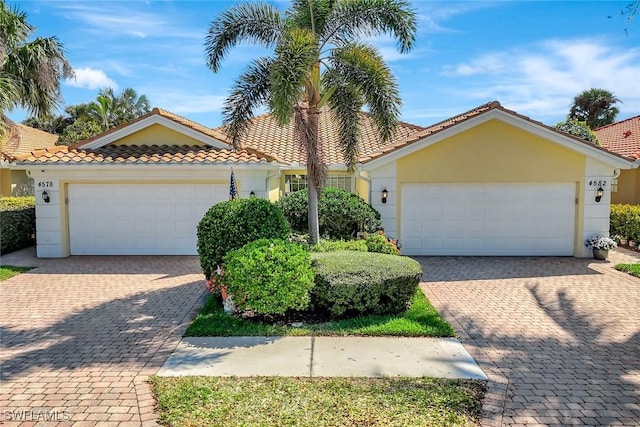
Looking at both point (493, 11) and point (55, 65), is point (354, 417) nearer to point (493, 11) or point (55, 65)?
point (493, 11)

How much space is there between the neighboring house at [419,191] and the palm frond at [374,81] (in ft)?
12.2

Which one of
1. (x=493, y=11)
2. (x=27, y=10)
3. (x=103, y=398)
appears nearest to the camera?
(x=103, y=398)

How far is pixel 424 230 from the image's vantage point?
14.2 meters

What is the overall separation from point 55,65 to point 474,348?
14492mm

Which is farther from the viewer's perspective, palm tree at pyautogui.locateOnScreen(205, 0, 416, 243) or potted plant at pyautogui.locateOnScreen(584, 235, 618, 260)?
potted plant at pyautogui.locateOnScreen(584, 235, 618, 260)

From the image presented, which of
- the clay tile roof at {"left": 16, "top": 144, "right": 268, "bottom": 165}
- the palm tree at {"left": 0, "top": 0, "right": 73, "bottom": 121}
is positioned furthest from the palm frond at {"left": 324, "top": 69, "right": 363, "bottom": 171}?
the palm tree at {"left": 0, "top": 0, "right": 73, "bottom": 121}

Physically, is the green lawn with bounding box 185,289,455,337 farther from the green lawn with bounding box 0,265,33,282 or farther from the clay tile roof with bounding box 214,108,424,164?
the clay tile roof with bounding box 214,108,424,164

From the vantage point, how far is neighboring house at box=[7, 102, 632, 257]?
44.4 feet

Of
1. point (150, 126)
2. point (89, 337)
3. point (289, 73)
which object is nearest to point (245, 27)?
point (289, 73)

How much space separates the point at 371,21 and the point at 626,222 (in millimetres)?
12483

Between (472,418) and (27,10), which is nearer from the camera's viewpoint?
(472,418)

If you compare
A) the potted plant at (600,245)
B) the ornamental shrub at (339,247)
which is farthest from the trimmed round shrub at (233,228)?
the potted plant at (600,245)

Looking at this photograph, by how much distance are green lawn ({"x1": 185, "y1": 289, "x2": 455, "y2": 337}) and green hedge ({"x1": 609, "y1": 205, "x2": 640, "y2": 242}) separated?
11.6 m

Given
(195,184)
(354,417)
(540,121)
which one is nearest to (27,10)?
(195,184)
